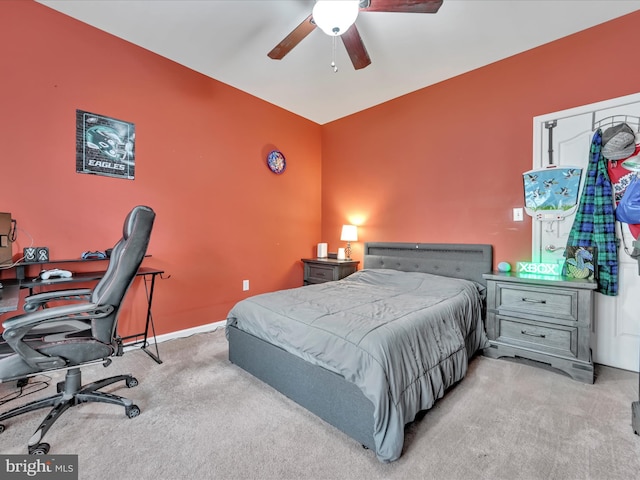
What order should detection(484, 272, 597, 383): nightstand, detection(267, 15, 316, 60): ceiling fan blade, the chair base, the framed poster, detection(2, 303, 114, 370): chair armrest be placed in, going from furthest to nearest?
the framed poster < detection(484, 272, 597, 383): nightstand < detection(267, 15, 316, 60): ceiling fan blade < the chair base < detection(2, 303, 114, 370): chair armrest

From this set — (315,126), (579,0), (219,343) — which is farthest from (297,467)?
(315,126)

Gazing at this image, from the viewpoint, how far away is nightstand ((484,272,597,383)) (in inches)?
84.7

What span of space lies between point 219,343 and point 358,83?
327 centimetres

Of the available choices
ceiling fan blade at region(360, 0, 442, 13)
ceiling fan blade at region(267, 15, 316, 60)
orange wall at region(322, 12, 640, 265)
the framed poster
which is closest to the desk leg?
the framed poster

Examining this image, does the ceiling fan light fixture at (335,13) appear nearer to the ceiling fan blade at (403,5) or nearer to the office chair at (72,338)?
the ceiling fan blade at (403,5)

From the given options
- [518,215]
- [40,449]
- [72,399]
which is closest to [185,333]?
[72,399]

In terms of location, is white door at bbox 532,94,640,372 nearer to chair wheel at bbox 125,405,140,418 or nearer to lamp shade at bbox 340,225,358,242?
lamp shade at bbox 340,225,358,242

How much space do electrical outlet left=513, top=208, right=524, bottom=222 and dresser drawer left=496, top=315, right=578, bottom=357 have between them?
39.3 inches

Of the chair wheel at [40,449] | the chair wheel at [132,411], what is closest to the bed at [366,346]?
the chair wheel at [132,411]

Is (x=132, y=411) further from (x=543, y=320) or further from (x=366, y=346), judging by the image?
(x=543, y=320)

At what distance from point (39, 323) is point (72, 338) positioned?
28 cm

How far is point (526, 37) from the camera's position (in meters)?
2.59

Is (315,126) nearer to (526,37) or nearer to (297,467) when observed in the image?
(526,37)

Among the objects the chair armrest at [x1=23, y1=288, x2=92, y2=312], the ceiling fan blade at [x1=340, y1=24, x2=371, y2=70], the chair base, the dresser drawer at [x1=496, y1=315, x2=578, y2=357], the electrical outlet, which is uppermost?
the ceiling fan blade at [x1=340, y1=24, x2=371, y2=70]
